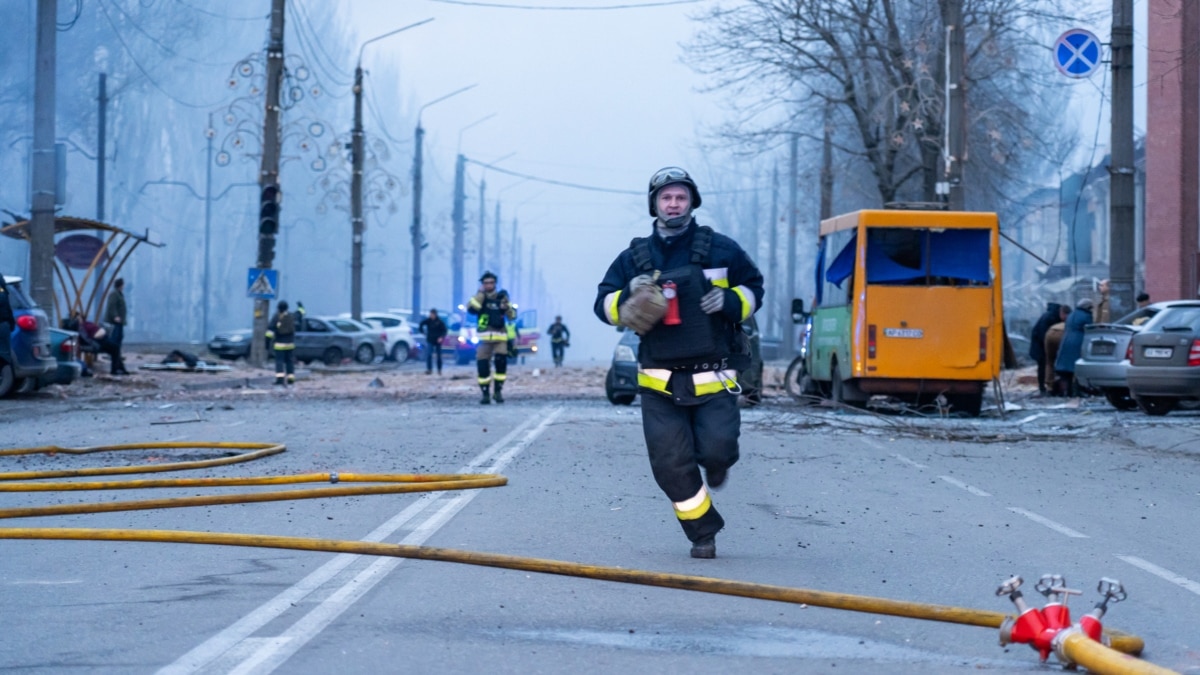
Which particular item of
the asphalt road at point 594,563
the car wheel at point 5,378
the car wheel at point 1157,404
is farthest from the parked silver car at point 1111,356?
the car wheel at point 5,378

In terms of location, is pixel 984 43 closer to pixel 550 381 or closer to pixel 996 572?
pixel 550 381

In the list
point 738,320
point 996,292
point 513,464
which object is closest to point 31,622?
point 738,320

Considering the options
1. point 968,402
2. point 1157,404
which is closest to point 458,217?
point 968,402

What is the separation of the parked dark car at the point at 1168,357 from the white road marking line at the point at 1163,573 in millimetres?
11153

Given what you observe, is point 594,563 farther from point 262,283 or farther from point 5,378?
point 262,283

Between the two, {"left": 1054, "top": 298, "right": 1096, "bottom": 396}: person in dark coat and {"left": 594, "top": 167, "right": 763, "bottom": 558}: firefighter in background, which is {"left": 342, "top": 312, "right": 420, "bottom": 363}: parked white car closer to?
{"left": 1054, "top": 298, "right": 1096, "bottom": 396}: person in dark coat

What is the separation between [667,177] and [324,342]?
37.2 metres

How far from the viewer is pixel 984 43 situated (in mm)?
30922

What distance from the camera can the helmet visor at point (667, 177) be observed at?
7363 millimetres

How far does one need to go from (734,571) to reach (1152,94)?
3385 centimetres

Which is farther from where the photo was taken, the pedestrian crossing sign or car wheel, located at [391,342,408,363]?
car wheel, located at [391,342,408,363]

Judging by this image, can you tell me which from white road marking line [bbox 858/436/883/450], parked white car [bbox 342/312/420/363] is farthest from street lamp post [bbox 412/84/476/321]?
white road marking line [bbox 858/436/883/450]

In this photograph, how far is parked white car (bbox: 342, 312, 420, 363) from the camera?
48.0 m

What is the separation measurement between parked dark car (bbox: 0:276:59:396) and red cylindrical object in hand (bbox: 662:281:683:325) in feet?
50.4
